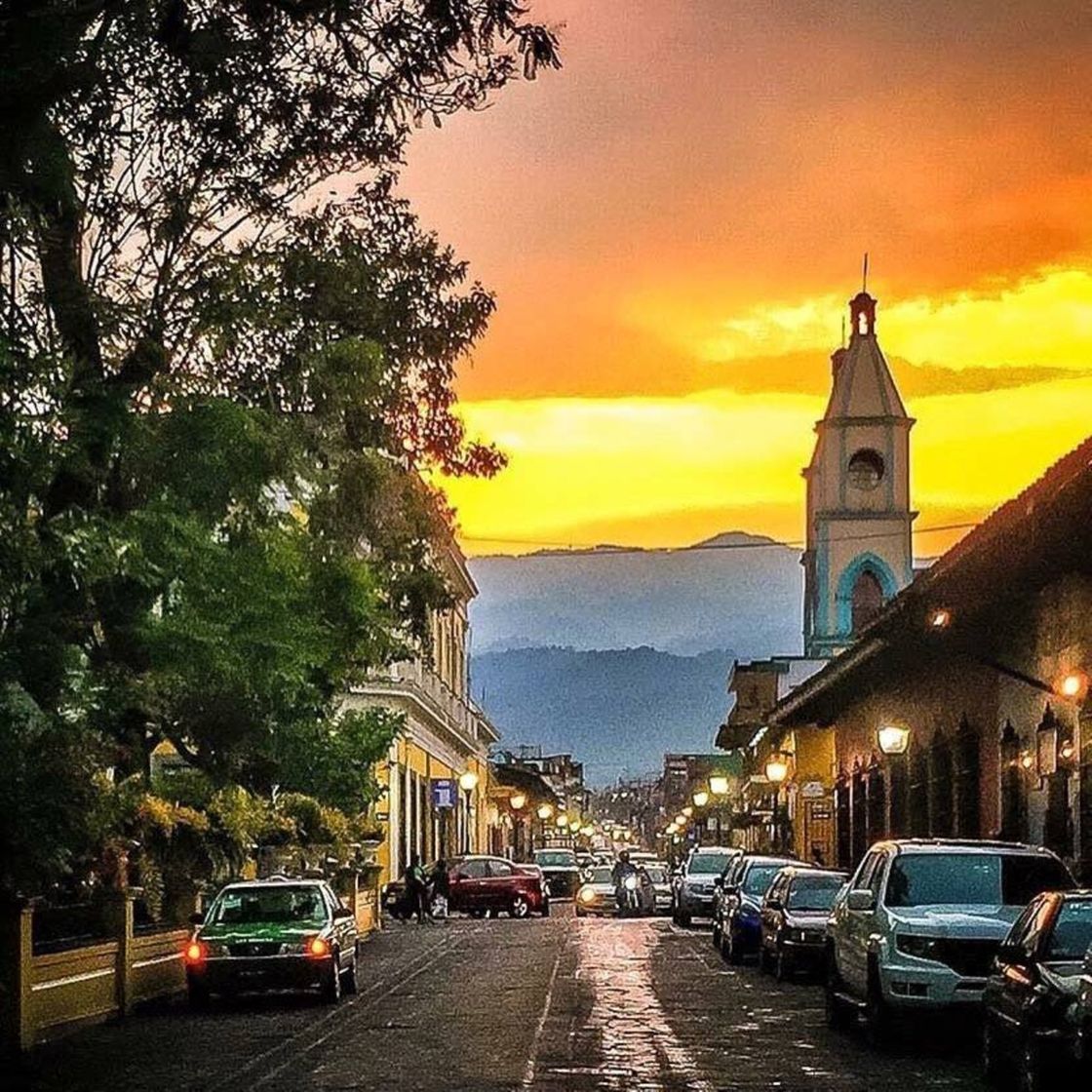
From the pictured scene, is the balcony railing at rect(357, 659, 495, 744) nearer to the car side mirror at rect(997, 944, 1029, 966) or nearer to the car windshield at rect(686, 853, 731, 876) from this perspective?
the car windshield at rect(686, 853, 731, 876)

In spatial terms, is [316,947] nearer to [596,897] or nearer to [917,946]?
[917,946]

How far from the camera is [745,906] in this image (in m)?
37.7

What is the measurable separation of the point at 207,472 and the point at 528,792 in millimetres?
105043

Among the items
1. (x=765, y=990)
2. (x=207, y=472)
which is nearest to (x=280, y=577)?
(x=207, y=472)

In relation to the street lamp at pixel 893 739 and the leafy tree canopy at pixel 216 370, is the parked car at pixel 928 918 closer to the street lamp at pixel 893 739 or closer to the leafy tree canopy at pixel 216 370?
the leafy tree canopy at pixel 216 370

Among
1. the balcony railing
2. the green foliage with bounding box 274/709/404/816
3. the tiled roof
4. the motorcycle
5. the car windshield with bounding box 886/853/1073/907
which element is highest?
the balcony railing

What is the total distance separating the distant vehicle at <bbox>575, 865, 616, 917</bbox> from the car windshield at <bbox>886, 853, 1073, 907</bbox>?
145ft

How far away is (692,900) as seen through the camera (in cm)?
5553

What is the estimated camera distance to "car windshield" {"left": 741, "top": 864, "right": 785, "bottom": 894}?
38.3m

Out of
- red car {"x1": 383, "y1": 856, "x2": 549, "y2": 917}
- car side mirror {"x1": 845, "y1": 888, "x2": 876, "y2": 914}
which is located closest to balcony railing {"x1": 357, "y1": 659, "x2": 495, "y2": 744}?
red car {"x1": 383, "y1": 856, "x2": 549, "y2": 917}

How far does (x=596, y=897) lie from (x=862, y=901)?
4505cm

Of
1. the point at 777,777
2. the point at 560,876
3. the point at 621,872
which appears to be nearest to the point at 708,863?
the point at 777,777

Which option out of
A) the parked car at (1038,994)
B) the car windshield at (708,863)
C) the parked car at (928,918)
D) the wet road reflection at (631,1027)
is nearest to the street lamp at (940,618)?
the wet road reflection at (631,1027)

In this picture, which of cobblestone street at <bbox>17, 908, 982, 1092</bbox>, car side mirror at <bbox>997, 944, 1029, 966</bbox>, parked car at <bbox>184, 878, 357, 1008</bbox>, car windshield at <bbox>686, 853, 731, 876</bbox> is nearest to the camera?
car side mirror at <bbox>997, 944, 1029, 966</bbox>
